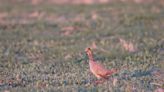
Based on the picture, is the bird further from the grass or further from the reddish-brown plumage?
the grass

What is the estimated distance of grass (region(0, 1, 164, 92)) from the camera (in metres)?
11.6

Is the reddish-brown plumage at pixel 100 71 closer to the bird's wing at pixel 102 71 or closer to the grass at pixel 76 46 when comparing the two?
the bird's wing at pixel 102 71

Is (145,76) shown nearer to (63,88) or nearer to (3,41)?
(63,88)

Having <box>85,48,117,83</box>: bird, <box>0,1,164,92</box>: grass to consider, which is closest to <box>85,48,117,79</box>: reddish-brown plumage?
<box>85,48,117,83</box>: bird

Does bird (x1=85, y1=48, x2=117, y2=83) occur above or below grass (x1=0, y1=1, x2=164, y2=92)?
above

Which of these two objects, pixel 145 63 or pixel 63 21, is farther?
pixel 63 21

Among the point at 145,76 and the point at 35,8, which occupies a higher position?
the point at 145,76

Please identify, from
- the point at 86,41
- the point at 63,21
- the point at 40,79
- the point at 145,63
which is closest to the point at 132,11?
the point at 63,21

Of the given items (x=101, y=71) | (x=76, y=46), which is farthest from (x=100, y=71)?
(x=76, y=46)

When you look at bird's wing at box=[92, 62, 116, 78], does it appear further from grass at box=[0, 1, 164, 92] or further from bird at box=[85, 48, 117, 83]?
grass at box=[0, 1, 164, 92]

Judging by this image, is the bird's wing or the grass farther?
the grass

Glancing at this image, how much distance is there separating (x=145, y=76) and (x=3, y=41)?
25.2 ft

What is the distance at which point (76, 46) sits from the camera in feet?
56.5

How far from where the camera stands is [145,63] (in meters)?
13.7
